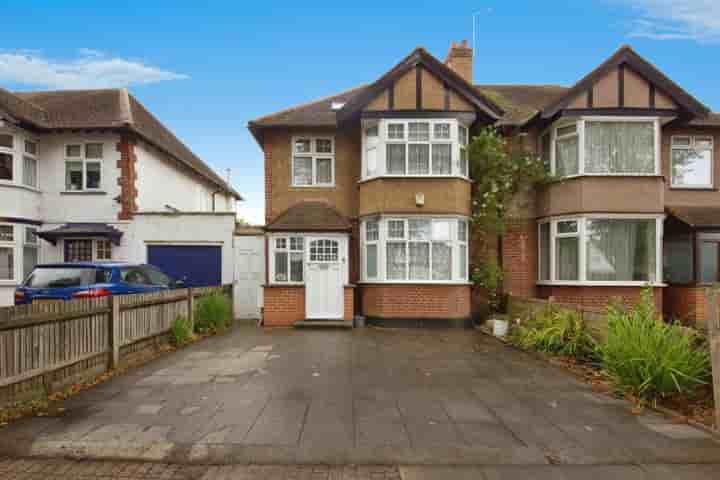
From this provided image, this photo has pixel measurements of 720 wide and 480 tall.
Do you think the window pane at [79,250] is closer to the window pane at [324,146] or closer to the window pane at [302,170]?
the window pane at [302,170]

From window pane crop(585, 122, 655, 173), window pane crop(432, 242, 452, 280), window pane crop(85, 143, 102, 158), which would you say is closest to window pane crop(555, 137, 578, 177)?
window pane crop(585, 122, 655, 173)

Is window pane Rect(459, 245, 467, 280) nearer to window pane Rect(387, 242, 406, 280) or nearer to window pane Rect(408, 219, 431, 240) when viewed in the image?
window pane Rect(408, 219, 431, 240)

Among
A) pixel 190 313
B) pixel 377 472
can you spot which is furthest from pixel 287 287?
pixel 377 472

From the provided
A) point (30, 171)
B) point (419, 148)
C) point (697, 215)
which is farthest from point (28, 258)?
point (697, 215)

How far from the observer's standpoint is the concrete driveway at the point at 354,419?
3.95 metres

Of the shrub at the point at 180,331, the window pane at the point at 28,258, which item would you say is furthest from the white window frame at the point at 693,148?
the window pane at the point at 28,258

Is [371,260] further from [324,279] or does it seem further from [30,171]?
[30,171]

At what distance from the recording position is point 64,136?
44.7ft

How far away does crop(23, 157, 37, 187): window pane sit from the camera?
13086mm

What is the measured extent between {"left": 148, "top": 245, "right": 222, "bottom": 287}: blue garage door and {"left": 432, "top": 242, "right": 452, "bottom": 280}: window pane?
6904 millimetres

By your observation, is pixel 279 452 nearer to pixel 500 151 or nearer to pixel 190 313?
pixel 190 313

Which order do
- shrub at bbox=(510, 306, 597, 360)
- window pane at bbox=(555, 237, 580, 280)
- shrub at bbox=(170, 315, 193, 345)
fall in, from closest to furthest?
shrub at bbox=(510, 306, 597, 360)
shrub at bbox=(170, 315, 193, 345)
window pane at bbox=(555, 237, 580, 280)

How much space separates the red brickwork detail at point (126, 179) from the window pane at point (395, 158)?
832 centimetres

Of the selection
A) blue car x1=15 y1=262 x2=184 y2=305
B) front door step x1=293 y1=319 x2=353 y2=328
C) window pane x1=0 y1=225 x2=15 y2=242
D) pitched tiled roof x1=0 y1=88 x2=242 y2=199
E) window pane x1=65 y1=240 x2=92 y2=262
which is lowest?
front door step x1=293 y1=319 x2=353 y2=328
